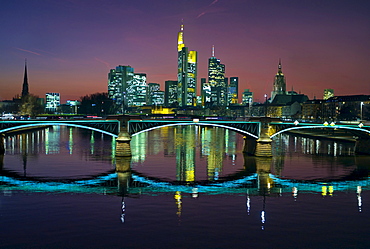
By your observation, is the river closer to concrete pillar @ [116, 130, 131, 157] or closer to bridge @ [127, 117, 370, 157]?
concrete pillar @ [116, 130, 131, 157]

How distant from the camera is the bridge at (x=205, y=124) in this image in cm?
7888

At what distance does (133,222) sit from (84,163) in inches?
1549

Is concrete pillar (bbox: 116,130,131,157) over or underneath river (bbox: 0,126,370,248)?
over

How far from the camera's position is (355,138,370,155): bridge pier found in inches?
3524

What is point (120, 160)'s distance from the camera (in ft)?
252

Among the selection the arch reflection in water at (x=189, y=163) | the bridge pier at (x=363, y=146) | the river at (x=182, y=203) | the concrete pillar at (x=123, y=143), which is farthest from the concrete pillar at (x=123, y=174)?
the bridge pier at (x=363, y=146)

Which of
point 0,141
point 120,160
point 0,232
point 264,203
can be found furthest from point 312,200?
point 0,141

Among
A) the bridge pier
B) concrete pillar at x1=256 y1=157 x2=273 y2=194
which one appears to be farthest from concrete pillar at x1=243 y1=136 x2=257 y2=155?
the bridge pier

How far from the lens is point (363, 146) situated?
90.7 metres

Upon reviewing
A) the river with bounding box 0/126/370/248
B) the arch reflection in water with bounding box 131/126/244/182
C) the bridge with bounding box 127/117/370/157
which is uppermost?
the bridge with bounding box 127/117/370/157

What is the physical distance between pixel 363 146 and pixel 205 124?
119 feet

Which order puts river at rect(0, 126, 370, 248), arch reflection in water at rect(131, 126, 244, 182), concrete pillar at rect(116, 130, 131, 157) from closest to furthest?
river at rect(0, 126, 370, 248), arch reflection in water at rect(131, 126, 244, 182), concrete pillar at rect(116, 130, 131, 157)

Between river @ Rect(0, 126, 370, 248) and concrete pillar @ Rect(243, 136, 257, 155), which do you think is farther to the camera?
concrete pillar @ Rect(243, 136, 257, 155)

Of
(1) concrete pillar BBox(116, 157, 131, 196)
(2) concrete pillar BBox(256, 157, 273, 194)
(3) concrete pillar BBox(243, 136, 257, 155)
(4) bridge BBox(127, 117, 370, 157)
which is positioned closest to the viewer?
(1) concrete pillar BBox(116, 157, 131, 196)
